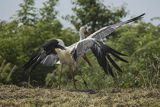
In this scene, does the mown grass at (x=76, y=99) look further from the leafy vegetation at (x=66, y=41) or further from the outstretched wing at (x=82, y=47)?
the leafy vegetation at (x=66, y=41)

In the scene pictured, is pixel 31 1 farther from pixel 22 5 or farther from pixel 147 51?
pixel 147 51

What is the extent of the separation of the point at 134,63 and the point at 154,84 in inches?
213

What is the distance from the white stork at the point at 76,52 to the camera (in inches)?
428

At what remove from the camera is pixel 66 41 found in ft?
74.1

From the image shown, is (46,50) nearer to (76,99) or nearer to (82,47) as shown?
(82,47)

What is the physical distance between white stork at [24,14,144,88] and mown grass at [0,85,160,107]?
817mm

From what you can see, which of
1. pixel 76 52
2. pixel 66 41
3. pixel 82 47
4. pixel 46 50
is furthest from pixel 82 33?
pixel 66 41

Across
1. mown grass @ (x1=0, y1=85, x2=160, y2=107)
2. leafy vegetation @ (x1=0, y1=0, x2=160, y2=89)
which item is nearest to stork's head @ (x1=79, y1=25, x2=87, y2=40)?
leafy vegetation @ (x1=0, y1=0, x2=160, y2=89)

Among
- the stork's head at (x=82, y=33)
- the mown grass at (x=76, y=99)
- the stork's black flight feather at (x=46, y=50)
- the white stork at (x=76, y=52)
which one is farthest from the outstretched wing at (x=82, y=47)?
the stork's head at (x=82, y=33)

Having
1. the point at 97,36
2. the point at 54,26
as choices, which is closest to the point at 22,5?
the point at 54,26

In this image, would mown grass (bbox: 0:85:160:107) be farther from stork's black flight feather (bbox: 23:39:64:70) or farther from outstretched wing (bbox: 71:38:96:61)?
stork's black flight feather (bbox: 23:39:64:70)

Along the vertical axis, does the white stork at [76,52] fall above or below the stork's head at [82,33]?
below

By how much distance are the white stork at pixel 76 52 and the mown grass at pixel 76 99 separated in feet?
2.68

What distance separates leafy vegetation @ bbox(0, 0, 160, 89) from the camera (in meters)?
15.7
